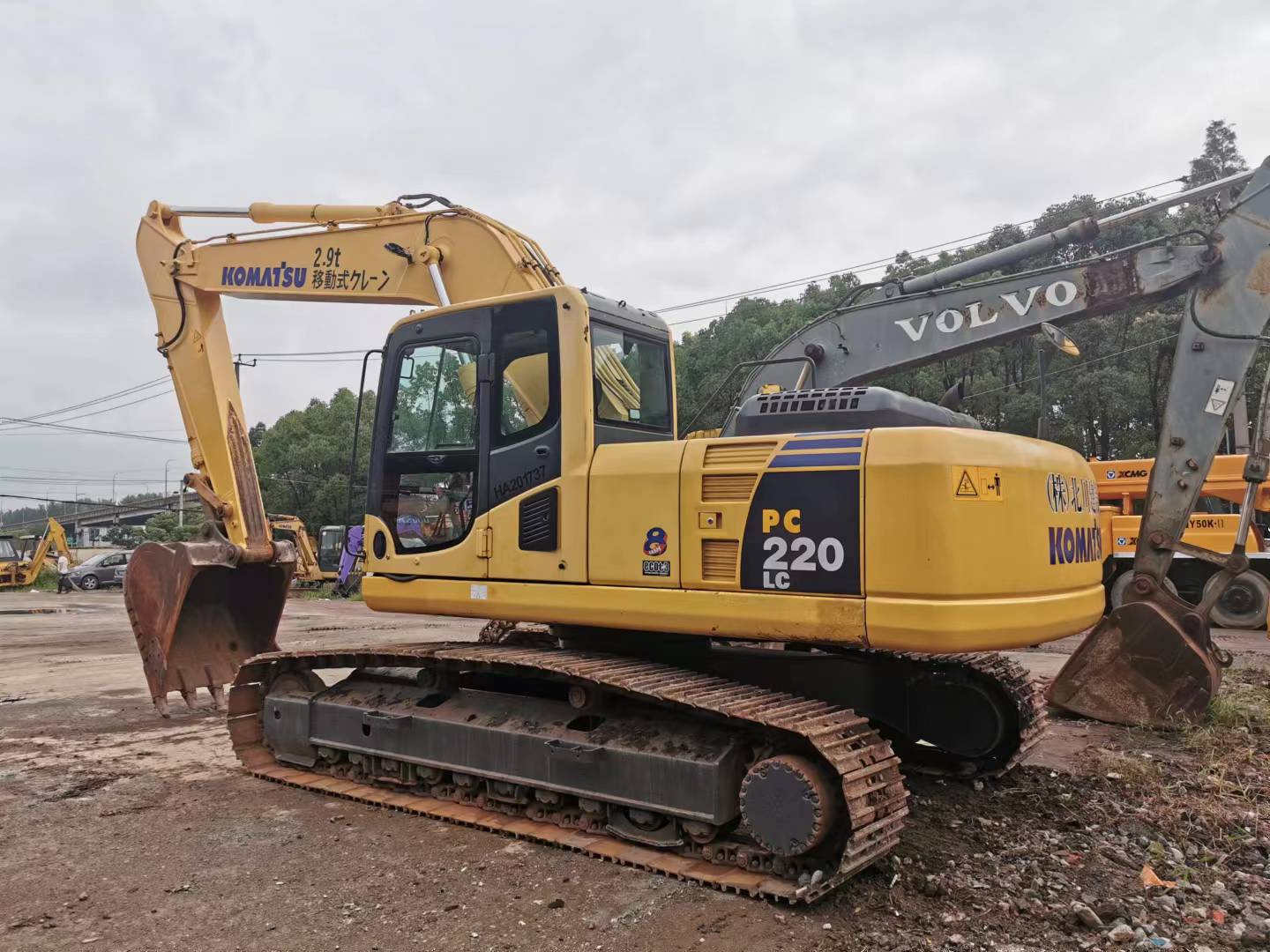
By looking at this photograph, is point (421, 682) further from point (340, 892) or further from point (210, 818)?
point (340, 892)

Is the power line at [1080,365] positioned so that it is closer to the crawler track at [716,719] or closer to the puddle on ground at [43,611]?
the crawler track at [716,719]

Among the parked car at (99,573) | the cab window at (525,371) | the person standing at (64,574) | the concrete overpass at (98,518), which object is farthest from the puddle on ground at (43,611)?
the concrete overpass at (98,518)

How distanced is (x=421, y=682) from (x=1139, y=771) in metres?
4.57

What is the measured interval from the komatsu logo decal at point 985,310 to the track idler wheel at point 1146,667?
2519mm

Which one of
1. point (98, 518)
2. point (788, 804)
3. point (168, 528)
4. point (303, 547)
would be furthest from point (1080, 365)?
point (98, 518)

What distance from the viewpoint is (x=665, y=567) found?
4.73 m

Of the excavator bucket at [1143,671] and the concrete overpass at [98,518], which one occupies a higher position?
the concrete overpass at [98,518]

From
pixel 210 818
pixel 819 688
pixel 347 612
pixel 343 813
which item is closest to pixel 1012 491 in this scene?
pixel 819 688

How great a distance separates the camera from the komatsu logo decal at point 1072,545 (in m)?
4.54

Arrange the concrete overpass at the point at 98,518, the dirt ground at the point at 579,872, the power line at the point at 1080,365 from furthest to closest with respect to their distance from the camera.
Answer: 1. the concrete overpass at the point at 98,518
2. the power line at the point at 1080,365
3. the dirt ground at the point at 579,872

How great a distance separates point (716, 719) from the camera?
454 cm

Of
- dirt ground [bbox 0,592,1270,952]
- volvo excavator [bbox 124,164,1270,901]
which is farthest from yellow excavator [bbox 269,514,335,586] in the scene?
dirt ground [bbox 0,592,1270,952]

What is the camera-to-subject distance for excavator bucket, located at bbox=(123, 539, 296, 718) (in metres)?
7.50

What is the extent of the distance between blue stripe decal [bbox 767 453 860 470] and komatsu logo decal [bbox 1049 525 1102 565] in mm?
1093
